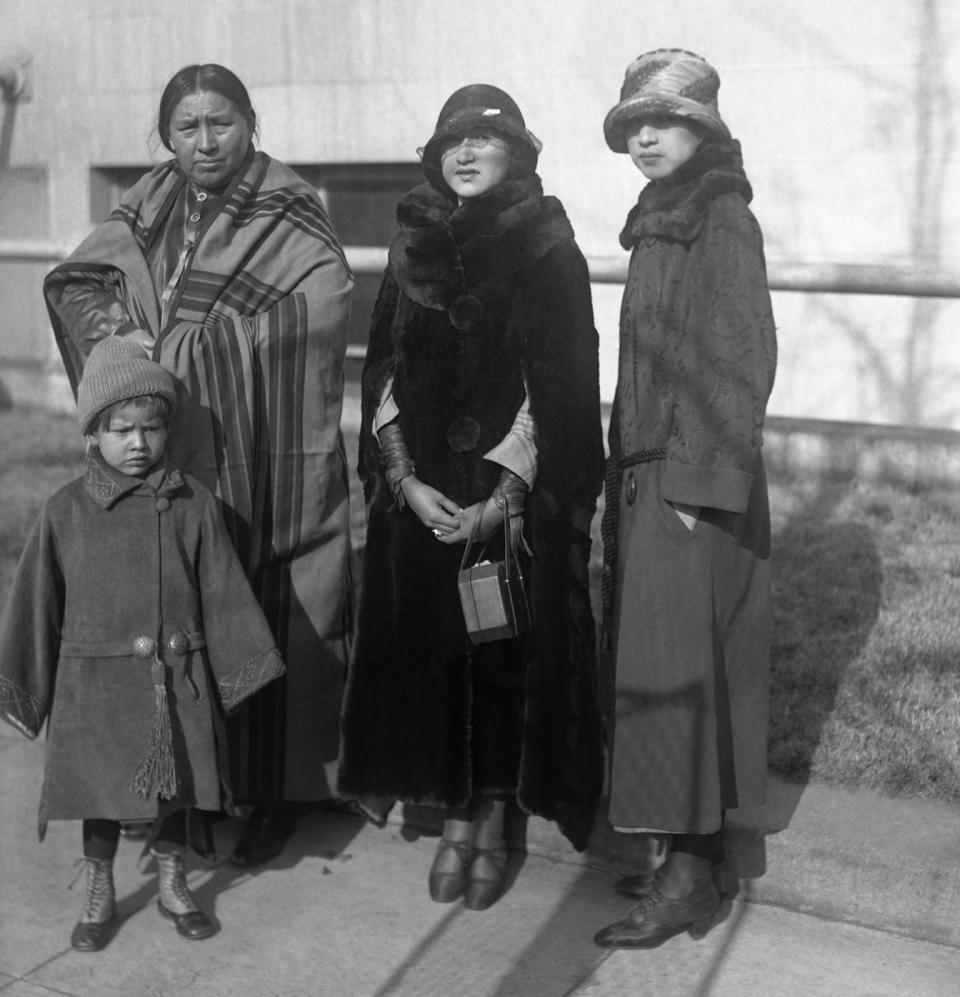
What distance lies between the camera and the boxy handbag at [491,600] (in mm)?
3395

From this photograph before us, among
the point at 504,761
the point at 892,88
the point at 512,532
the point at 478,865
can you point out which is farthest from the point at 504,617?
the point at 892,88

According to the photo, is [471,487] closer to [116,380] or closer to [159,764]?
[116,380]

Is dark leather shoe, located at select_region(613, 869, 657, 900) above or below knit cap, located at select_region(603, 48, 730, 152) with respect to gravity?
below

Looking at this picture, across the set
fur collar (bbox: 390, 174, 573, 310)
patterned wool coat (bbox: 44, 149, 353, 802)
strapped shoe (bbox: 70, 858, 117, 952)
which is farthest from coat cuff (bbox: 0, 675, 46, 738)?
fur collar (bbox: 390, 174, 573, 310)

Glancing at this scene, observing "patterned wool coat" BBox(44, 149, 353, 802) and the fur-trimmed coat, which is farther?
"patterned wool coat" BBox(44, 149, 353, 802)

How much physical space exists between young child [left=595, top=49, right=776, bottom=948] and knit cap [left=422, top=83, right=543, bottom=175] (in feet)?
0.68

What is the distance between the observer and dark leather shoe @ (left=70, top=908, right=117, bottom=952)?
352cm

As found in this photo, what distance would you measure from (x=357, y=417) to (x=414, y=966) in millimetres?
5198

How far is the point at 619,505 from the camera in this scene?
348cm

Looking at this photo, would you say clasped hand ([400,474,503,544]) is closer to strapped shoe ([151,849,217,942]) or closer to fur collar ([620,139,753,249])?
fur collar ([620,139,753,249])

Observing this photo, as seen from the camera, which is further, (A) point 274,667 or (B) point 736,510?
(A) point 274,667

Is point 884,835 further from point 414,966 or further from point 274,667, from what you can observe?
point 274,667

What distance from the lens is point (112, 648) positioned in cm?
344

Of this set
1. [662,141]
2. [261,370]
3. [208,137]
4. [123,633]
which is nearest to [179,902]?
[123,633]
